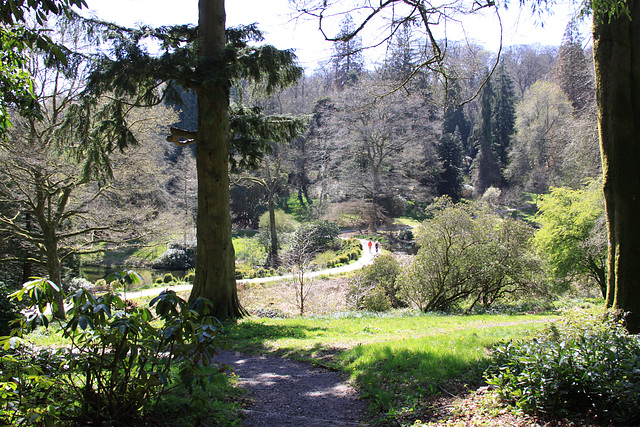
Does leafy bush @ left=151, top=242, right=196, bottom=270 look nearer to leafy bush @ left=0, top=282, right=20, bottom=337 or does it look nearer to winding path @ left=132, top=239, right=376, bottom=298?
winding path @ left=132, top=239, right=376, bottom=298

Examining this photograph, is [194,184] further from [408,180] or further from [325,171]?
[408,180]

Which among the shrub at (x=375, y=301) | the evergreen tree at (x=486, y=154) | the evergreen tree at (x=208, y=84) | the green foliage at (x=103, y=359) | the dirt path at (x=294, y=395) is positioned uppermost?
the evergreen tree at (x=486, y=154)

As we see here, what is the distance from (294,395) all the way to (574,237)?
15746 millimetres

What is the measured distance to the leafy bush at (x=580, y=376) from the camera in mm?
2971

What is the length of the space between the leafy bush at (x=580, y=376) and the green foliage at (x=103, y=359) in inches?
105

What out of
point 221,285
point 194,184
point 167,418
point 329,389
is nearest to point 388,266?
point 221,285

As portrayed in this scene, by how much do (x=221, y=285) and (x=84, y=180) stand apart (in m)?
4.06

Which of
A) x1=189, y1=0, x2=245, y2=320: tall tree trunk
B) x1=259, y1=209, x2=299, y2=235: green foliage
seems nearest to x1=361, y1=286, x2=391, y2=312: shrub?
x1=189, y1=0, x2=245, y2=320: tall tree trunk

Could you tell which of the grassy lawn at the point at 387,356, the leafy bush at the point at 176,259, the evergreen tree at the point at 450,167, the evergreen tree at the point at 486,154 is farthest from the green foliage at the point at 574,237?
the evergreen tree at the point at 486,154

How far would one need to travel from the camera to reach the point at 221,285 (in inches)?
354

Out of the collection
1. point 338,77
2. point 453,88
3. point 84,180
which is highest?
point 338,77

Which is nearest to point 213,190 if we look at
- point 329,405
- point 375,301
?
point 329,405

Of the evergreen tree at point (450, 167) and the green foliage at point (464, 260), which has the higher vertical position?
the evergreen tree at point (450, 167)

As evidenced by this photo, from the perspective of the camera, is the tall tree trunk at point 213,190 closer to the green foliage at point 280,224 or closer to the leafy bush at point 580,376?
the leafy bush at point 580,376
